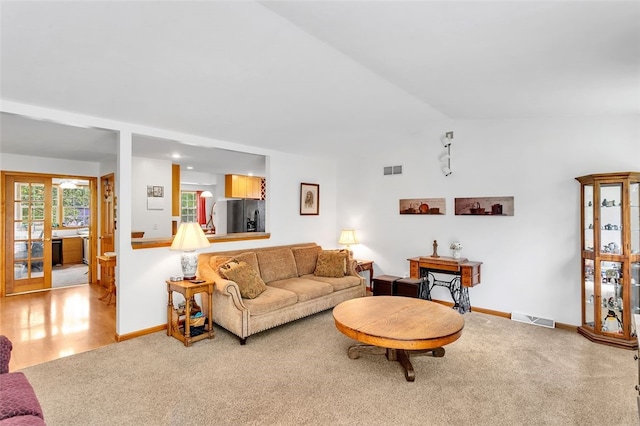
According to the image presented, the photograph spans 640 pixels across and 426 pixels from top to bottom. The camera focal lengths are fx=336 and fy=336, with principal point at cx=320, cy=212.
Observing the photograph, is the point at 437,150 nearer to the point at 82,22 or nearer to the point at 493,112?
the point at 493,112

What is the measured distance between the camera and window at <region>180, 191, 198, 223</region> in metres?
9.51

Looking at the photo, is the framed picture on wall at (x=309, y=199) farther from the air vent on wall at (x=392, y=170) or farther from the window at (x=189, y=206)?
the window at (x=189, y=206)

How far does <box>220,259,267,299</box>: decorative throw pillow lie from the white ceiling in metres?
1.65

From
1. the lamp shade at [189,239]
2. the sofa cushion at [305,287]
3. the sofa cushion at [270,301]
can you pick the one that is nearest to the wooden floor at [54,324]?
the lamp shade at [189,239]

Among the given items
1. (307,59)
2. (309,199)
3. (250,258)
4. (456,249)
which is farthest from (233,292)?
(456,249)

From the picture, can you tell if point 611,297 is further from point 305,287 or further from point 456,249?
point 305,287

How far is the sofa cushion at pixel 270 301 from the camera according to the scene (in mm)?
3492

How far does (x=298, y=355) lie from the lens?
10.4 ft

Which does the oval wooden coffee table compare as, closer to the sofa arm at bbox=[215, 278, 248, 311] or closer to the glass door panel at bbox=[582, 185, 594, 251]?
the sofa arm at bbox=[215, 278, 248, 311]

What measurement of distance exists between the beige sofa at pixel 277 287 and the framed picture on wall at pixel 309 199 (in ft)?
1.94

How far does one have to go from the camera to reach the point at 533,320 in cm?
412

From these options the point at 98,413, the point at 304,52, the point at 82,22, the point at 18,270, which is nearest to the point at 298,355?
the point at 98,413

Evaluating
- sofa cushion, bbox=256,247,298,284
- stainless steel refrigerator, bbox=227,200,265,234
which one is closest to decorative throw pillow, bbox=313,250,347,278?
sofa cushion, bbox=256,247,298,284

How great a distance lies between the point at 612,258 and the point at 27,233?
8.00 meters
